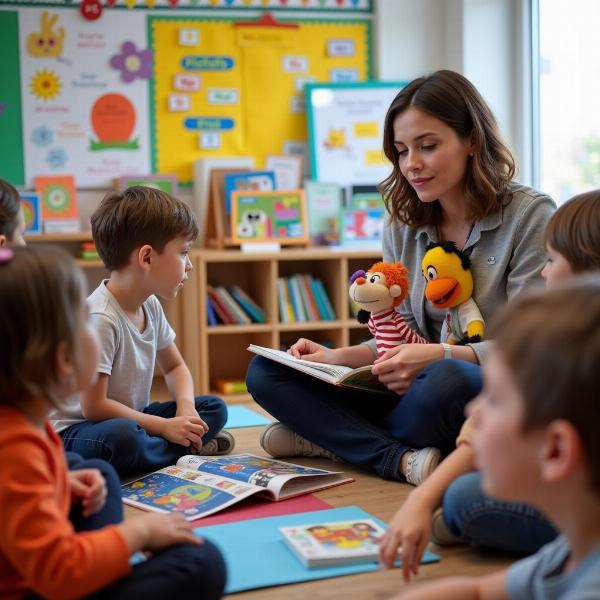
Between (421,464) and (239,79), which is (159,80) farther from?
(421,464)

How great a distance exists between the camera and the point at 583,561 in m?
0.87

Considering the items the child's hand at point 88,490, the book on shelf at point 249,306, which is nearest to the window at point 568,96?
the book on shelf at point 249,306

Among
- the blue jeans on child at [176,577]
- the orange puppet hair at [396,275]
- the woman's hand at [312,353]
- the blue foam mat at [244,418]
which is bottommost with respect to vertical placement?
the blue foam mat at [244,418]

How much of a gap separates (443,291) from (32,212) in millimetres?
2070

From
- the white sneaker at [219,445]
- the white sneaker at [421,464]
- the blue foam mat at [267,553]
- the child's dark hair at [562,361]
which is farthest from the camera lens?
the white sneaker at [219,445]

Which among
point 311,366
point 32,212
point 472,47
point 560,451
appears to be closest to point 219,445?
point 311,366

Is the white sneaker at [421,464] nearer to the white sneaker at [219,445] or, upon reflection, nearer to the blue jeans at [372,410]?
the blue jeans at [372,410]

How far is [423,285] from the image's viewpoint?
6.78 feet

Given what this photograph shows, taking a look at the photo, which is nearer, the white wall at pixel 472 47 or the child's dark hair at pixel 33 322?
the child's dark hair at pixel 33 322

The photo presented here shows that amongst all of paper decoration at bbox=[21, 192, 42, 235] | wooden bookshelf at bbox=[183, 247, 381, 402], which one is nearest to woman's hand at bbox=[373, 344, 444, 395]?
wooden bookshelf at bbox=[183, 247, 381, 402]

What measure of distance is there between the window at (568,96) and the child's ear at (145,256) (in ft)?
6.42

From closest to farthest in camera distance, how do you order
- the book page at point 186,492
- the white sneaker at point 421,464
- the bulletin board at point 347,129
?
the book page at point 186,492, the white sneaker at point 421,464, the bulletin board at point 347,129

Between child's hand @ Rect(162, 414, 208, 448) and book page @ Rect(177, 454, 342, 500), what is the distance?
40 millimetres

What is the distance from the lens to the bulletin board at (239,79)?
12.1 ft
